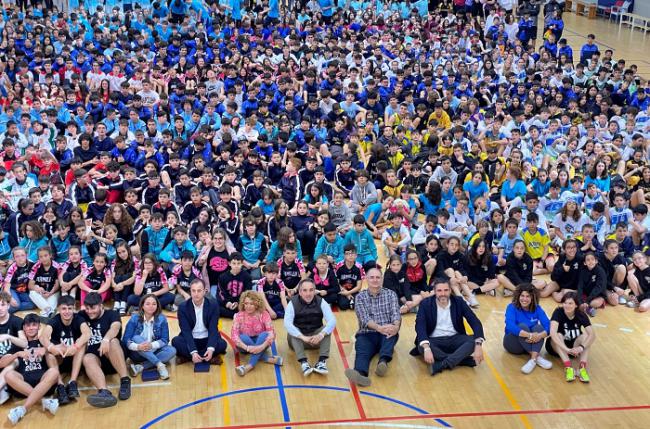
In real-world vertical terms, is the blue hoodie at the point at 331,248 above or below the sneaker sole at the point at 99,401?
above

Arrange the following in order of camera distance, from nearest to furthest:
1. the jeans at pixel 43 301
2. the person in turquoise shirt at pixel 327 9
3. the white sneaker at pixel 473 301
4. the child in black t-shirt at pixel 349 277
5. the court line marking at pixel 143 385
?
the court line marking at pixel 143 385, the jeans at pixel 43 301, the child in black t-shirt at pixel 349 277, the white sneaker at pixel 473 301, the person in turquoise shirt at pixel 327 9

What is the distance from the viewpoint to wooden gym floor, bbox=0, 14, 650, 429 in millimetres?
8555

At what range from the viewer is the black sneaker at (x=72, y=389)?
28.7 feet

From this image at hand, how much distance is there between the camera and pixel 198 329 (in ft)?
31.3

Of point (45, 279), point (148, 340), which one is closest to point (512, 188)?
point (148, 340)

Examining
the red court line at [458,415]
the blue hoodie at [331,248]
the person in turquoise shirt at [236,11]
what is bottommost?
the red court line at [458,415]

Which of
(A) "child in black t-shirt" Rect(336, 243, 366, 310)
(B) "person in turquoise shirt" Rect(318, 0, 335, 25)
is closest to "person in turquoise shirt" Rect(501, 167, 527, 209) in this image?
(A) "child in black t-shirt" Rect(336, 243, 366, 310)

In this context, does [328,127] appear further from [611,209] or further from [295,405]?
[295,405]

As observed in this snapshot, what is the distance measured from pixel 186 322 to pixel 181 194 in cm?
405

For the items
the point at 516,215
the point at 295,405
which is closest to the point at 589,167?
the point at 516,215

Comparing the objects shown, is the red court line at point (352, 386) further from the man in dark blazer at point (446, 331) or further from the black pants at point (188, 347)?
the black pants at point (188, 347)

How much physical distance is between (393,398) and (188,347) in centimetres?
243

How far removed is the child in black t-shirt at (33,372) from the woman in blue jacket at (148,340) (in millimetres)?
904

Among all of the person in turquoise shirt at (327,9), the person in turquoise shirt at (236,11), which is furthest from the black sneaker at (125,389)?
the person in turquoise shirt at (327,9)
